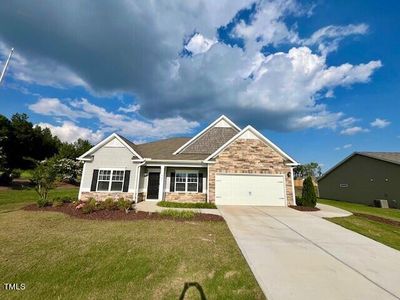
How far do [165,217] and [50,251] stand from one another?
5133mm

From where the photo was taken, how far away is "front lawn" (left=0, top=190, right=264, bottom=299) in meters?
4.02

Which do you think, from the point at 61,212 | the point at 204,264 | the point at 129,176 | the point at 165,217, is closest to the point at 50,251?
the point at 204,264

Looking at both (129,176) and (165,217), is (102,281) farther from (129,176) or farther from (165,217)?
(129,176)

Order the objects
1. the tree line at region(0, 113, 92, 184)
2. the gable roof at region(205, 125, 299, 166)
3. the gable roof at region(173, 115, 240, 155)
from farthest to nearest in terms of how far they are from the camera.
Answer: the tree line at region(0, 113, 92, 184), the gable roof at region(173, 115, 240, 155), the gable roof at region(205, 125, 299, 166)

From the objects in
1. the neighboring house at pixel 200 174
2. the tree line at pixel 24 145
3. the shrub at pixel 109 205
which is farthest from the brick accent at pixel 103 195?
the tree line at pixel 24 145

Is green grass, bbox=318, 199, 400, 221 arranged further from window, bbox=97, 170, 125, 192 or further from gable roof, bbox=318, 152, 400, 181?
window, bbox=97, 170, 125, 192

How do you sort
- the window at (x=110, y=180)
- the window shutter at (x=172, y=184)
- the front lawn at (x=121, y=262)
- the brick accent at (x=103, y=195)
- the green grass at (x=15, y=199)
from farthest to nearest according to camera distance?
the window shutter at (x=172, y=184) < the window at (x=110, y=180) < the brick accent at (x=103, y=195) < the green grass at (x=15, y=199) < the front lawn at (x=121, y=262)

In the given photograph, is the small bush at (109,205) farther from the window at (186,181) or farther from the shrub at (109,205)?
the window at (186,181)

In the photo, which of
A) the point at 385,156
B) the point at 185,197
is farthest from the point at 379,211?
the point at 185,197

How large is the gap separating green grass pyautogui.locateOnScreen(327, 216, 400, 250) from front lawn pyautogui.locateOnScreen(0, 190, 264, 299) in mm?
5491

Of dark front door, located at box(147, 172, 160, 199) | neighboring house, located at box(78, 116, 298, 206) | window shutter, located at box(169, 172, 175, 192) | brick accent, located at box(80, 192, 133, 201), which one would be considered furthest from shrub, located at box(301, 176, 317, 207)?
brick accent, located at box(80, 192, 133, 201)

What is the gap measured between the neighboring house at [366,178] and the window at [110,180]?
23656mm

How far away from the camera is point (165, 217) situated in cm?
1038

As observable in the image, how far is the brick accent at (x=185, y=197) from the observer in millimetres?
15945
